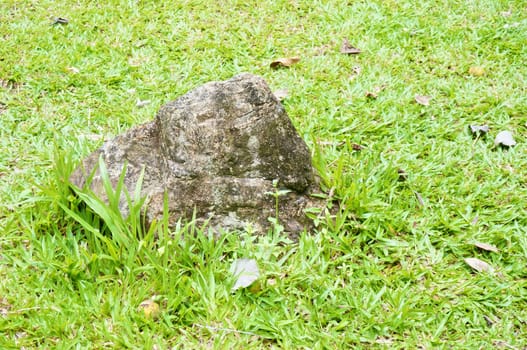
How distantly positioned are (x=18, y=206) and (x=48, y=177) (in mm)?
243

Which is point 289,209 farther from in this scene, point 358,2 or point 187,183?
point 358,2

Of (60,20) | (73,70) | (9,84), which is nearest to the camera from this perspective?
(9,84)

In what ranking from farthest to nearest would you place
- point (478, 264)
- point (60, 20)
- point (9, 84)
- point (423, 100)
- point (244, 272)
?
point (60, 20) < point (9, 84) < point (423, 100) < point (478, 264) < point (244, 272)

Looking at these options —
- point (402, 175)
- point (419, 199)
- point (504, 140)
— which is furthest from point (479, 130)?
point (419, 199)

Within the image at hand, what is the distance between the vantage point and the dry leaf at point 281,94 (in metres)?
3.79

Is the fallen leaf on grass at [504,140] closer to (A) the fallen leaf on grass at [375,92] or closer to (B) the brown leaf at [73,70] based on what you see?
(A) the fallen leaf on grass at [375,92]

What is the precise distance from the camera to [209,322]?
7.12ft

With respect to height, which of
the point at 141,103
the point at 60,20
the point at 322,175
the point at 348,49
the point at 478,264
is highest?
the point at 60,20

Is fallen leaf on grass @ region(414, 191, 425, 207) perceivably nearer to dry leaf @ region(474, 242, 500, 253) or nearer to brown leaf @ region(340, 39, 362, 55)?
dry leaf @ region(474, 242, 500, 253)

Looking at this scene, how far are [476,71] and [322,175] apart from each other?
194cm

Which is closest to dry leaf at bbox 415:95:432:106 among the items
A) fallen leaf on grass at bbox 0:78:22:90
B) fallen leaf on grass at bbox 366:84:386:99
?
fallen leaf on grass at bbox 366:84:386:99

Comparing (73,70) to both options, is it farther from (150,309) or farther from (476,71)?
(476,71)

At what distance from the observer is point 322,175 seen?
9.04 ft

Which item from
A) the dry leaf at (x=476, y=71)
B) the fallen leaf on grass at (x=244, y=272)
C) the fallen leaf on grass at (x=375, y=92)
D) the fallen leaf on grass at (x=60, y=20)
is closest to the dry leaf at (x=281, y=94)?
the fallen leaf on grass at (x=375, y=92)
